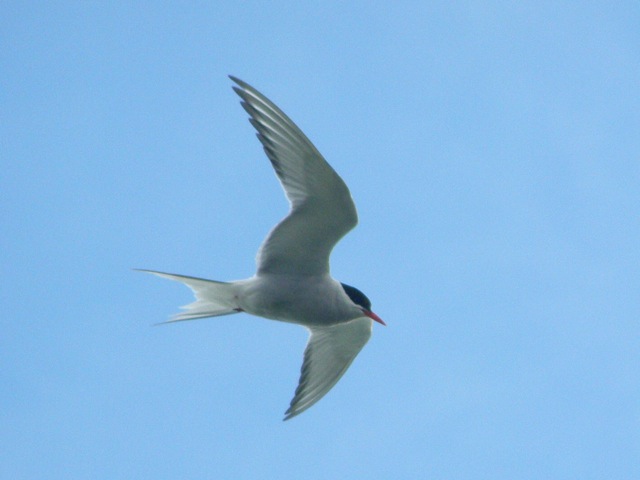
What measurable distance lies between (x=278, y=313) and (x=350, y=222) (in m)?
0.97

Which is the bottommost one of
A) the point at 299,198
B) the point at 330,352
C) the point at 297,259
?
the point at 330,352

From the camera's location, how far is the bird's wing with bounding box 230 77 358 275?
706 cm

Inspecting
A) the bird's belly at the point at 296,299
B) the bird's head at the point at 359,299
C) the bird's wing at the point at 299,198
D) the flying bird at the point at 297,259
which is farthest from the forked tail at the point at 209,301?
the bird's head at the point at 359,299

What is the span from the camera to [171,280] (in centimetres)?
743

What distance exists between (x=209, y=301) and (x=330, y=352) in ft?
4.44

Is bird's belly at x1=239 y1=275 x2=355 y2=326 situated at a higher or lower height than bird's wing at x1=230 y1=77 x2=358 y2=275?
lower

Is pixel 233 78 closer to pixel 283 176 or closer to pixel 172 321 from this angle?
pixel 283 176

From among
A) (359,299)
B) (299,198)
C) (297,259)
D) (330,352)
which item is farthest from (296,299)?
(330,352)

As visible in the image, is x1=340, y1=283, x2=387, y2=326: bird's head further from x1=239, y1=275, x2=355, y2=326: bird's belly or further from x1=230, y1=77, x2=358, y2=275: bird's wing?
x1=230, y1=77, x2=358, y2=275: bird's wing

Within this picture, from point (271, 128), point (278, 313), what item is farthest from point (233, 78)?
point (278, 313)

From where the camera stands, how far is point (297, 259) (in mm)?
7836

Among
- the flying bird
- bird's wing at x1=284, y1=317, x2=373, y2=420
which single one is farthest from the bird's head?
bird's wing at x1=284, y1=317, x2=373, y2=420

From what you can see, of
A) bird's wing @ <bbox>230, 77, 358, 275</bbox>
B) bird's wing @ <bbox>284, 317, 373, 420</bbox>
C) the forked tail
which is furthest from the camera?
bird's wing @ <bbox>284, 317, 373, 420</bbox>

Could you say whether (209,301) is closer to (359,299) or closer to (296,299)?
(296,299)
